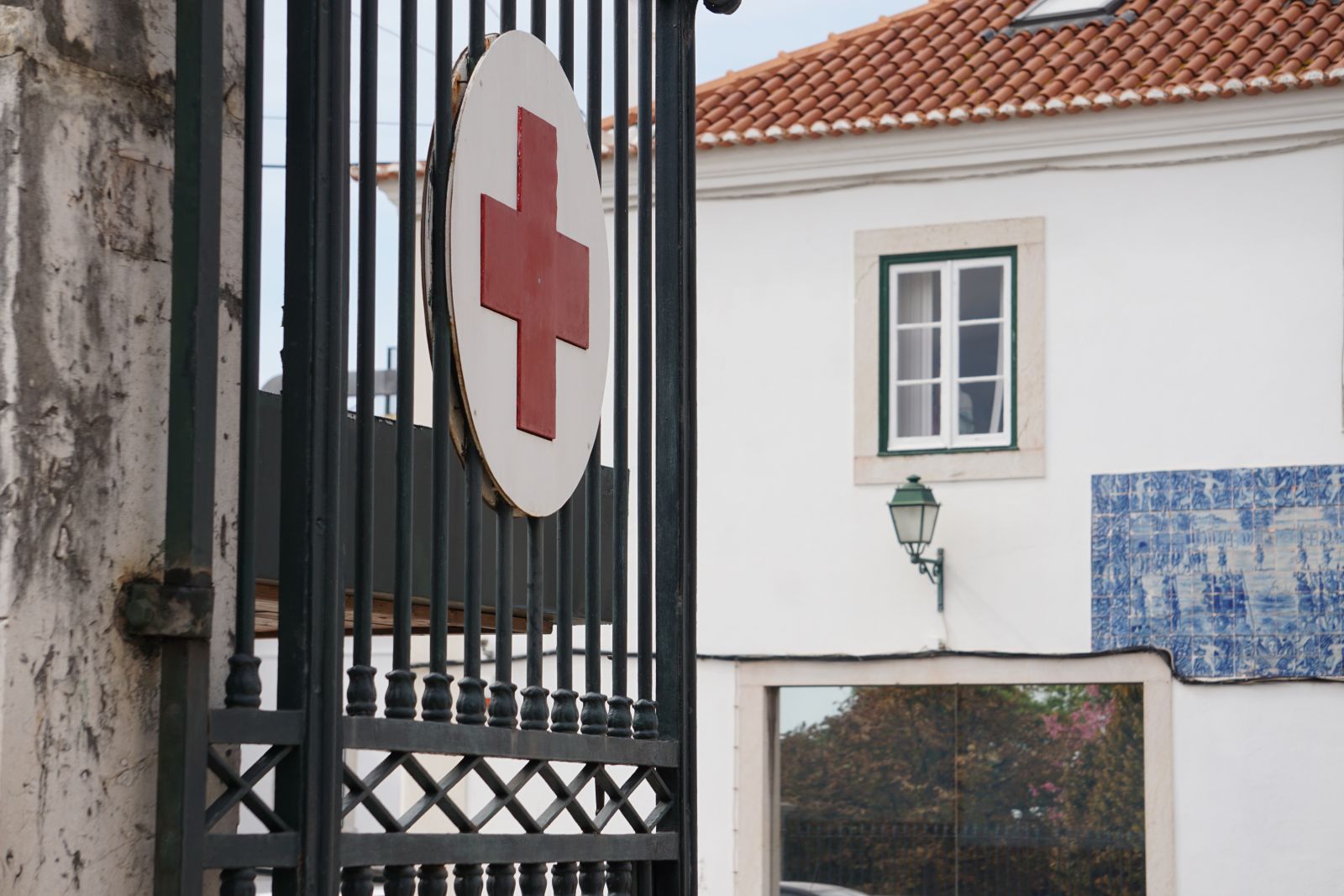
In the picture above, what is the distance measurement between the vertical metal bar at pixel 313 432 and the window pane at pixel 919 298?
31.3ft

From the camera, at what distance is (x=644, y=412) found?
2873mm

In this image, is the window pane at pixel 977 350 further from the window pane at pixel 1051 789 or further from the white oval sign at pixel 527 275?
the white oval sign at pixel 527 275

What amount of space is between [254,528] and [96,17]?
0.52 m

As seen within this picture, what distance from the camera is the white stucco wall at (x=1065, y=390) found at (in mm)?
10391

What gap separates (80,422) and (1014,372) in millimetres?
9736

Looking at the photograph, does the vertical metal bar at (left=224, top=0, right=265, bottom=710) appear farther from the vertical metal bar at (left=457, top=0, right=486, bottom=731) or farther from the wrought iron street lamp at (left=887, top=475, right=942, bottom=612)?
the wrought iron street lamp at (left=887, top=475, right=942, bottom=612)

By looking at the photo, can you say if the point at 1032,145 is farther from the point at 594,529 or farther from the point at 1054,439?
the point at 594,529

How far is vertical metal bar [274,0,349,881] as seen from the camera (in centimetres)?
190

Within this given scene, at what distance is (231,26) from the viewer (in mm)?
1946

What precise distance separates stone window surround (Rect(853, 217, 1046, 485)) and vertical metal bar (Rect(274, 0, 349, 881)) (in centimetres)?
933

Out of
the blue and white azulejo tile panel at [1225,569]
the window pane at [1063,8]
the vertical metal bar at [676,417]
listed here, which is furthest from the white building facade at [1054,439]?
the vertical metal bar at [676,417]

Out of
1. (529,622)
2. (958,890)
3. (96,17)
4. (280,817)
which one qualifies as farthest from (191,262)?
(958,890)

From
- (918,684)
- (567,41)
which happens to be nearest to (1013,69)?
(918,684)

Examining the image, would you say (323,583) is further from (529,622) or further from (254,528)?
(529,622)
